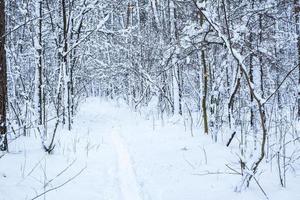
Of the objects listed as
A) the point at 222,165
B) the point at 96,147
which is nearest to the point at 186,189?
the point at 222,165

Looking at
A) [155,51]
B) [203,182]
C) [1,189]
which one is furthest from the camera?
[155,51]

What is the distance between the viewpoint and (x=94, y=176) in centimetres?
611

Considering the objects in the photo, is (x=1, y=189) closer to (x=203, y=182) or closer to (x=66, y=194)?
(x=66, y=194)

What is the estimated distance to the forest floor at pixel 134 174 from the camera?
185 inches

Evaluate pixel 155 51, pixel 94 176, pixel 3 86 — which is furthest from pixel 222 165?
pixel 155 51

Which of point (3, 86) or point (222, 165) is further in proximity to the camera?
point (3, 86)

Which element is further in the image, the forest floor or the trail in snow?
the trail in snow

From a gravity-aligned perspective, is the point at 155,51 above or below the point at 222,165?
above

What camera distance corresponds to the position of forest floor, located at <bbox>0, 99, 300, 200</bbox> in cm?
470

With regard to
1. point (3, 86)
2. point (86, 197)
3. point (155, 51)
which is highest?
point (155, 51)

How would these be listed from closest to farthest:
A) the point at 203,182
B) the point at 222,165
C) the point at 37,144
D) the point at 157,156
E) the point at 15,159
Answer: the point at 203,182 < the point at 222,165 < the point at 15,159 < the point at 157,156 < the point at 37,144

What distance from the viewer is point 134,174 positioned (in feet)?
20.0

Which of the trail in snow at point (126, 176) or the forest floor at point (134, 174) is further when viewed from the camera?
the trail in snow at point (126, 176)

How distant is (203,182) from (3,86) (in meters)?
4.47
